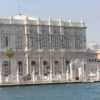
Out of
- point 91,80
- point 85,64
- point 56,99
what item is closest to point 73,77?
point 91,80

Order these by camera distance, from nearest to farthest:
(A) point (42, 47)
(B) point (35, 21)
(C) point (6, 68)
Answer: (C) point (6, 68), (A) point (42, 47), (B) point (35, 21)

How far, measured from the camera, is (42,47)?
432 feet

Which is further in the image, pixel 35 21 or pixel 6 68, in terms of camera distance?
pixel 35 21

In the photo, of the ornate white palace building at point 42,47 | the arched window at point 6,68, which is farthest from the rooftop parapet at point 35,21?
the arched window at point 6,68

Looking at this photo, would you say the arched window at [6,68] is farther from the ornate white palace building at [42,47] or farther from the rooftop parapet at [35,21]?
the rooftop parapet at [35,21]

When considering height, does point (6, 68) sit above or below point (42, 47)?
below

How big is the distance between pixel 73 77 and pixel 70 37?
57.2 ft

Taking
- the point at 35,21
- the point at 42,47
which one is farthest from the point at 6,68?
the point at 35,21

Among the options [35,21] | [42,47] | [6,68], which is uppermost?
[35,21]

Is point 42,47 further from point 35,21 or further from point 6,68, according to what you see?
point 6,68

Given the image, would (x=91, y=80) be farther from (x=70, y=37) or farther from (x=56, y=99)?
(x=56, y=99)

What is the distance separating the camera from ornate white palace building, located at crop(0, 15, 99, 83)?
416ft

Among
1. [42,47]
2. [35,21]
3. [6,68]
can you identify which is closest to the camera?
[6,68]

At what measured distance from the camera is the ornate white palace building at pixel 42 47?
127 meters
